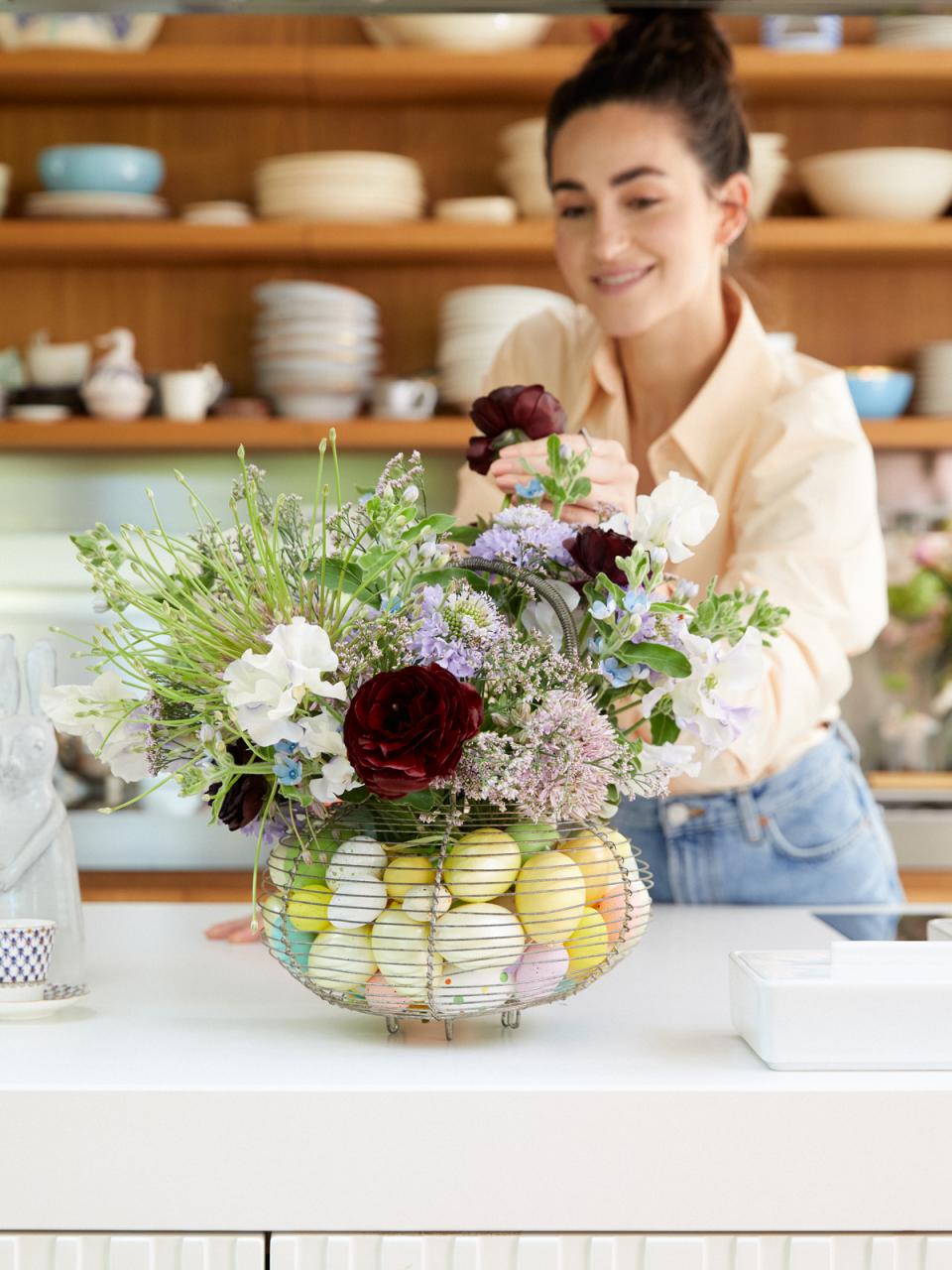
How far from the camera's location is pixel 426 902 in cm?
78

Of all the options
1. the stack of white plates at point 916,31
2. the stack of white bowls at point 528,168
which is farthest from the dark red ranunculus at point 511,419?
the stack of white plates at point 916,31

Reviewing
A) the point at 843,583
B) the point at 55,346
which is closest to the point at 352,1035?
the point at 843,583

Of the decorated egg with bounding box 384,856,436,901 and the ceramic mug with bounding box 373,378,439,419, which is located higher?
the ceramic mug with bounding box 373,378,439,419

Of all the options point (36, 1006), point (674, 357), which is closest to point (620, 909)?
point (36, 1006)

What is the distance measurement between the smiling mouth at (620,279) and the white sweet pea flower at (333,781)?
975mm

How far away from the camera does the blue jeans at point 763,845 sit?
149cm

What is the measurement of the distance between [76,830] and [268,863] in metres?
1.92

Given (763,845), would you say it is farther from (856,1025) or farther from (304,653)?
(304,653)

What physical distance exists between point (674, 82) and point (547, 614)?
1.02 metres

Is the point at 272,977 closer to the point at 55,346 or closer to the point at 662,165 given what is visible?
the point at 662,165

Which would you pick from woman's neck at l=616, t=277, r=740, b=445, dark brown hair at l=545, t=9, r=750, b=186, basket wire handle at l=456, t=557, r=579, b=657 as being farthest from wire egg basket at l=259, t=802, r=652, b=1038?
dark brown hair at l=545, t=9, r=750, b=186

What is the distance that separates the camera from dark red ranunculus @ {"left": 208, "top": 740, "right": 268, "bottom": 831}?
83 cm

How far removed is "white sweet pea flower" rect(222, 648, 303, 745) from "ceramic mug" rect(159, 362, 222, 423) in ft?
6.24

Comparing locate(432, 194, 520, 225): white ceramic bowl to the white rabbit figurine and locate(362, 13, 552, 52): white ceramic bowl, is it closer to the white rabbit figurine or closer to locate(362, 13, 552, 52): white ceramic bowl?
locate(362, 13, 552, 52): white ceramic bowl
